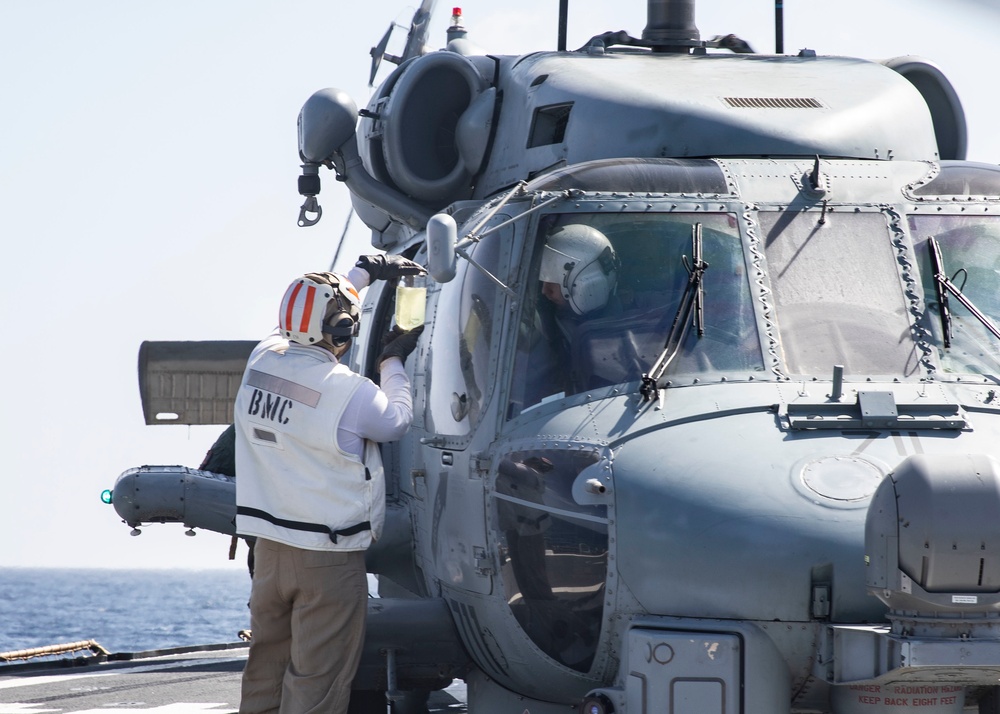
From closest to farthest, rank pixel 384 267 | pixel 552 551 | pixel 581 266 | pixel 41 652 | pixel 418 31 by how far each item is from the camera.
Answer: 1. pixel 552 551
2. pixel 581 266
3. pixel 384 267
4. pixel 41 652
5. pixel 418 31

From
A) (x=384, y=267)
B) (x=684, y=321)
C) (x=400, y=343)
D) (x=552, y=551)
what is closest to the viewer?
(x=552, y=551)

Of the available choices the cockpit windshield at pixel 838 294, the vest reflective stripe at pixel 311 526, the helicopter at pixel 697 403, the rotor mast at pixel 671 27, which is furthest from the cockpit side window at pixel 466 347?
the rotor mast at pixel 671 27

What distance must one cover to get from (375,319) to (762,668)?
3556 millimetres

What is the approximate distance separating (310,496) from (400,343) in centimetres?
76

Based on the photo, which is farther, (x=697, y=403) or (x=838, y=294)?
(x=838, y=294)

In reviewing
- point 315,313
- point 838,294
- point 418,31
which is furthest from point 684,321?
point 418,31

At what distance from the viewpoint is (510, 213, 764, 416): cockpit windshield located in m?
5.15

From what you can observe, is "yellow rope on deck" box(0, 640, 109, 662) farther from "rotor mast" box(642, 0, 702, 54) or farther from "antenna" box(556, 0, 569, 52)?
A: "rotor mast" box(642, 0, 702, 54)

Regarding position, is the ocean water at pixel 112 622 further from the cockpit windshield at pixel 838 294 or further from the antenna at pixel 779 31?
the cockpit windshield at pixel 838 294

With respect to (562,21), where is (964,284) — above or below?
below

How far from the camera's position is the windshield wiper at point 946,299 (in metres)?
5.26

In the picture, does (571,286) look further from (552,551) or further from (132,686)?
(132,686)

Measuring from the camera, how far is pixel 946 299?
5328 mm

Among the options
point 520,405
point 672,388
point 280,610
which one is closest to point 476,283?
point 520,405
